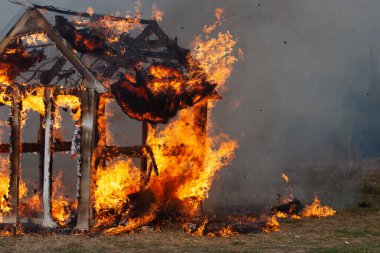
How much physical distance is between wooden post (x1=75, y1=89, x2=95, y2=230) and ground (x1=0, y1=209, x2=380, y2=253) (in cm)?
100

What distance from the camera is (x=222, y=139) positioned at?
39.1m

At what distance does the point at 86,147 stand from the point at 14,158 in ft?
6.50

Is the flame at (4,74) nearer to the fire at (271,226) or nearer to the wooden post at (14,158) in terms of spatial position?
the wooden post at (14,158)

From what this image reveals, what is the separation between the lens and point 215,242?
38.7 ft

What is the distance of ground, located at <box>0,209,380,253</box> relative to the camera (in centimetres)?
1057

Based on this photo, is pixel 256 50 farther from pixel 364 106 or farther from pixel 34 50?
pixel 34 50

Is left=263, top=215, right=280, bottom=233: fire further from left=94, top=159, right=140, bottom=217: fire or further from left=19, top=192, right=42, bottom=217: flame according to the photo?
left=19, top=192, right=42, bottom=217: flame

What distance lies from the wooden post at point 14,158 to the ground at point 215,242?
1.12 m

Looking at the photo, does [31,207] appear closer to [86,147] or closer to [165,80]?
[86,147]

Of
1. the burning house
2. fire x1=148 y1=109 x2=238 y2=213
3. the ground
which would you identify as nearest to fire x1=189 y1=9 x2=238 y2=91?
the burning house

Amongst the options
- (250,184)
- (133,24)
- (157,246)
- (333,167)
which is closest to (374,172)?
(333,167)

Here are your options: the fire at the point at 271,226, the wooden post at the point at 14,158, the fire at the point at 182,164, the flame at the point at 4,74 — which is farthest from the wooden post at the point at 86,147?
the fire at the point at 271,226

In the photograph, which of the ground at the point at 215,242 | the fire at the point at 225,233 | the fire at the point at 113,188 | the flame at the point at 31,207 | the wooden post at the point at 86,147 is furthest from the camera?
the flame at the point at 31,207

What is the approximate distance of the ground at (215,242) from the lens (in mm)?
10570
